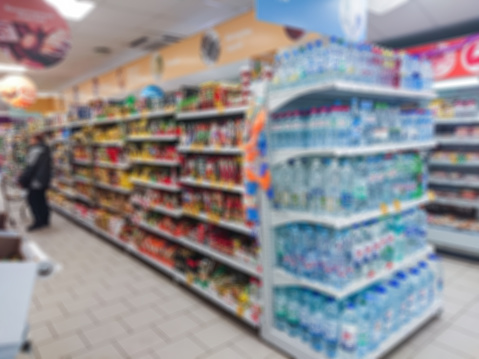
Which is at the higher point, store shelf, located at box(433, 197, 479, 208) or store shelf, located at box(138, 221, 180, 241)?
store shelf, located at box(433, 197, 479, 208)

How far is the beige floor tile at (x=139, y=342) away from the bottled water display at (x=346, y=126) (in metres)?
1.96

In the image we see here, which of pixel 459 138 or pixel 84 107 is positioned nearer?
pixel 459 138

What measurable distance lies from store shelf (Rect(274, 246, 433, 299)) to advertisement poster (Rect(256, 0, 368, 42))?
70.4 inches

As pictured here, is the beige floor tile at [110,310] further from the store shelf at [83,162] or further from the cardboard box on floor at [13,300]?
the store shelf at [83,162]

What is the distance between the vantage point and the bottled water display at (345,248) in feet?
7.61

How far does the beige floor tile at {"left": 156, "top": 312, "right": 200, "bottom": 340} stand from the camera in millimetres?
3085

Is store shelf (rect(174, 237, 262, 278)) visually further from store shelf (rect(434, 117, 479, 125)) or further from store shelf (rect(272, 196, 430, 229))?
store shelf (rect(434, 117, 479, 125))

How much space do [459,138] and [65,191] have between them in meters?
8.20

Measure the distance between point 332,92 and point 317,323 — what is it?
1.66m

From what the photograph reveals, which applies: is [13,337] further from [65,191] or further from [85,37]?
[65,191]

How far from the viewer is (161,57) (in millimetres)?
7180

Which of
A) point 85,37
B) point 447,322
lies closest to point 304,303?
point 447,322

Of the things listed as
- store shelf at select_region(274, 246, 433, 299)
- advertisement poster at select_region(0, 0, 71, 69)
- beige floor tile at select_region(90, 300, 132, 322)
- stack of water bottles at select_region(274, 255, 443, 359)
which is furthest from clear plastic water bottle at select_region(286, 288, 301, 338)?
advertisement poster at select_region(0, 0, 71, 69)

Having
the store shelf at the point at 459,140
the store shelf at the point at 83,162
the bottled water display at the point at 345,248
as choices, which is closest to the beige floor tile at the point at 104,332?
the bottled water display at the point at 345,248
